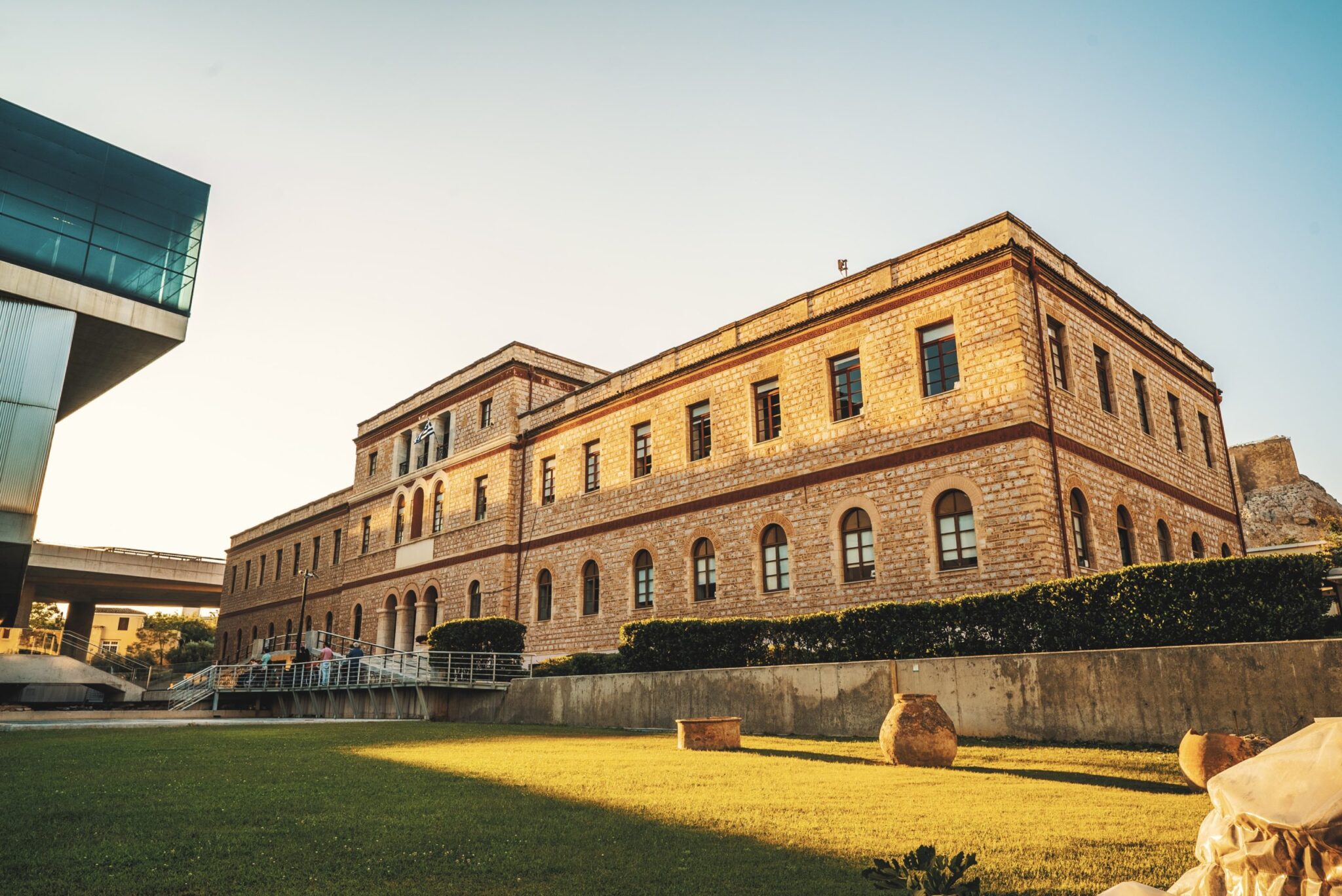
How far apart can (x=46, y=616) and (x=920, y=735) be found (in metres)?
75.1

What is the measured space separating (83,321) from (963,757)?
24.3 meters

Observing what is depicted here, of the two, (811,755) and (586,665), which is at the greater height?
(586,665)

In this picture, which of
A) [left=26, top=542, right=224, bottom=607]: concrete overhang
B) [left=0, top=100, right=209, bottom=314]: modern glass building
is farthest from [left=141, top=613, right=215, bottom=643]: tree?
[left=0, top=100, right=209, bottom=314]: modern glass building

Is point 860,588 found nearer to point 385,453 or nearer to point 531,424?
point 531,424

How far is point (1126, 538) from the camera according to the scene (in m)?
17.2

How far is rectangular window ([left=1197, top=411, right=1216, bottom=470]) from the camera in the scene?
2205cm

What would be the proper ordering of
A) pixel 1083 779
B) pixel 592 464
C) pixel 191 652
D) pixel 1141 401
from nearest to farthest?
1. pixel 1083 779
2. pixel 1141 401
3. pixel 592 464
4. pixel 191 652

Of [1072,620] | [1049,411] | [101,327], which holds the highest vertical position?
[101,327]

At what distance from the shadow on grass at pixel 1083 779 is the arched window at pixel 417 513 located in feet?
84.9

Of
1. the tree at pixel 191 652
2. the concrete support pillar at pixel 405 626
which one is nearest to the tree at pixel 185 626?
the tree at pixel 191 652

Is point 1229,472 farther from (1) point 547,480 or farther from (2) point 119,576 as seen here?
(2) point 119,576

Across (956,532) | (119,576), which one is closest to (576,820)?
(956,532)

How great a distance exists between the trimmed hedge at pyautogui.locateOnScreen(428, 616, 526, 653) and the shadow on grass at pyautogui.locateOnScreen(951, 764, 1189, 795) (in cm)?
1531

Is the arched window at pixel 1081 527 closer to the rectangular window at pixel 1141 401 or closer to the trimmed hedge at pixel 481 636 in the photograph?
the rectangular window at pixel 1141 401
